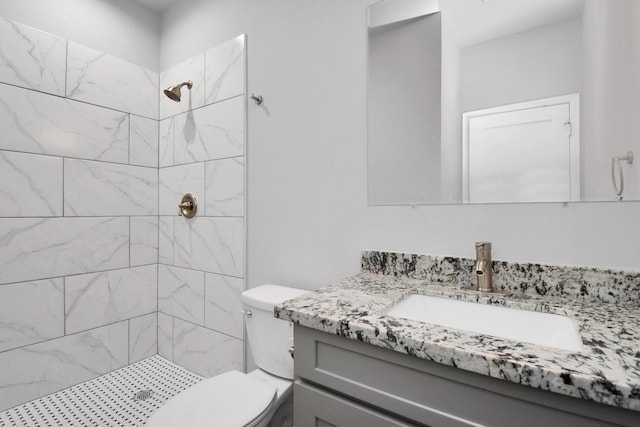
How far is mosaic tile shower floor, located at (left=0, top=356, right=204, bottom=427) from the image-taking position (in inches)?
60.4

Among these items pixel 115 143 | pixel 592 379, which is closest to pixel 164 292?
pixel 115 143

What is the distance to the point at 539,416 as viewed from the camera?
1.72 feet

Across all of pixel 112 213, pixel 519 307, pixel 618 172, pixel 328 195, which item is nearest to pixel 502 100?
pixel 618 172

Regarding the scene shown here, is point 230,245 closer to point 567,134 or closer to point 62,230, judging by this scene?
point 62,230

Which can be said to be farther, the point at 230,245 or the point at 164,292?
the point at 164,292

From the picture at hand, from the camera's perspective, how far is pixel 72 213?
5.90ft

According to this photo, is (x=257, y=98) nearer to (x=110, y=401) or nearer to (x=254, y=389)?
(x=254, y=389)

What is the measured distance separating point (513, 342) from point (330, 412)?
1.42 feet

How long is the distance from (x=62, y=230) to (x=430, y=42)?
204 cm

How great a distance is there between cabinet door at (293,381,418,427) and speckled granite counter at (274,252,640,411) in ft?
0.54

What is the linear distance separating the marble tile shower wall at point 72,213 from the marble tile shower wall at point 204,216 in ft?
0.46

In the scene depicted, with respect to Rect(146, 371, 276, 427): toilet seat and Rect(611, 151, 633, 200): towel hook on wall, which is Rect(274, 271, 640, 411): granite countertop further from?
Rect(146, 371, 276, 427): toilet seat

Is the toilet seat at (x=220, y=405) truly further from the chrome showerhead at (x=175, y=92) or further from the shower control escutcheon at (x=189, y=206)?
the chrome showerhead at (x=175, y=92)

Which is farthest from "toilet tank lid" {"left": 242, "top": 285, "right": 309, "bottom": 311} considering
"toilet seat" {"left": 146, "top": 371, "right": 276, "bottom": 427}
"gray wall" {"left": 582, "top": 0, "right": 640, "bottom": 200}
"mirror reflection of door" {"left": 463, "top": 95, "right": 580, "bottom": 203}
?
"gray wall" {"left": 582, "top": 0, "right": 640, "bottom": 200}
